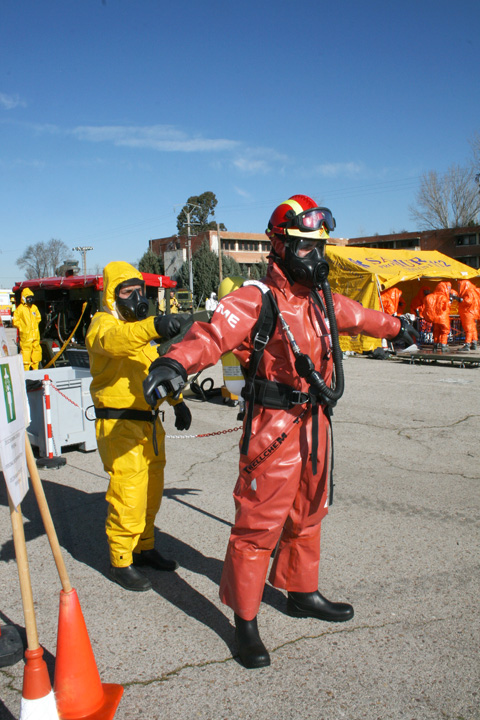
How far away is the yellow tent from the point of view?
600 inches

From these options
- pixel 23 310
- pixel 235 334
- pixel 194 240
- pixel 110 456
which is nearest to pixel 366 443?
pixel 110 456

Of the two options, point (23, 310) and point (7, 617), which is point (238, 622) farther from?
point (23, 310)

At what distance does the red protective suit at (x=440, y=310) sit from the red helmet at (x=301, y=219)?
557 inches

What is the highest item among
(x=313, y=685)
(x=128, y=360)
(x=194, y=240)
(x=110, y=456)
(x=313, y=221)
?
(x=194, y=240)

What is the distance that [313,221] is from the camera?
9.06ft

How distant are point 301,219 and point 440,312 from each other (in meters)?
14.5

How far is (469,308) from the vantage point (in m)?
16.2

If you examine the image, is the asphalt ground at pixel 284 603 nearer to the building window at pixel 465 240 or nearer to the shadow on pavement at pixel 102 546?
the shadow on pavement at pixel 102 546

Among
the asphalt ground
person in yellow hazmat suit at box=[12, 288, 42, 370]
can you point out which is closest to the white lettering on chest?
the asphalt ground

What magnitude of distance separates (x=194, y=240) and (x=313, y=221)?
68814 mm

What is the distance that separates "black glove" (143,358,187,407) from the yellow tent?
41.0ft

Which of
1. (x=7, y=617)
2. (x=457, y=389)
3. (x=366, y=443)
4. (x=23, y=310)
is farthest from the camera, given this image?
(x=23, y=310)

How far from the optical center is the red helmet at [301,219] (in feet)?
9.00

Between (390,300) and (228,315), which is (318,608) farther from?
(390,300)
